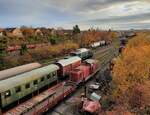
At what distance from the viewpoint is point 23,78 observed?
26.6 meters

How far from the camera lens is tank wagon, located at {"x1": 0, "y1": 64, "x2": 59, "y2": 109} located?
23594mm

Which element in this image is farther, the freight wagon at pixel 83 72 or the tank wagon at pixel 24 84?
the freight wagon at pixel 83 72

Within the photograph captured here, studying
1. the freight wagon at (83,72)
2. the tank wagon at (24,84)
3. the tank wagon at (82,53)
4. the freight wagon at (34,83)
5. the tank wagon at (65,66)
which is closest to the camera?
the tank wagon at (24,84)

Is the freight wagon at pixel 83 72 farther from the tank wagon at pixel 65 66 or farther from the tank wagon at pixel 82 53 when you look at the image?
the tank wagon at pixel 82 53

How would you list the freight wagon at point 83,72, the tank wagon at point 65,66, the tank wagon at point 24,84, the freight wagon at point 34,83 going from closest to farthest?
the tank wagon at point 24,84, the freight wagon at point 34,83, the freight wagon at point 83,72, the tank wagon at point 65,66

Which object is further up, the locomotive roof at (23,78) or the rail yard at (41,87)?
the locomotive roof at (23,78)

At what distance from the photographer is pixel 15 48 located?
62.8 metres

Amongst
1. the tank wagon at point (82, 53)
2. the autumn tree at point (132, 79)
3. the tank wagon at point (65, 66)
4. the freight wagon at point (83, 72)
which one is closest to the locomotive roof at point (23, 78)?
Result: the tank wagon at point (65, 66)

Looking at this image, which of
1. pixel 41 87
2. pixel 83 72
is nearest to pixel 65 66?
pixel 83 72

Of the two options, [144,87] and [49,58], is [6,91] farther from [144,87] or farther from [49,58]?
[49,58]

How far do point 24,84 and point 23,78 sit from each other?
2.79 ft

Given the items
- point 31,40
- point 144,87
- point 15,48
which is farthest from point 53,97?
point 31,40

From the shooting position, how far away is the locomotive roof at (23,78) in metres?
23.9

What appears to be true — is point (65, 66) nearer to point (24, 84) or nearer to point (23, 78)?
point (23, 78)
